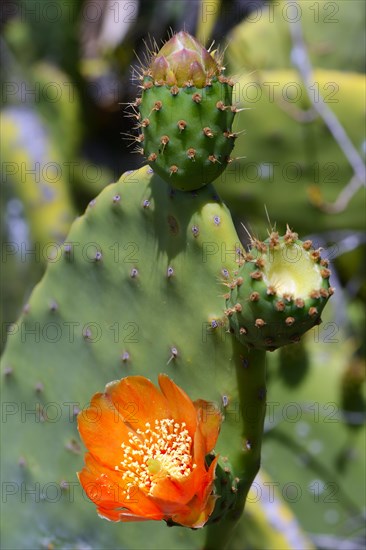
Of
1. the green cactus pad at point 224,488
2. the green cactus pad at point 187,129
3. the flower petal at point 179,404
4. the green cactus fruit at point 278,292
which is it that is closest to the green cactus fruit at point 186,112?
the green cactus pad at point 187,129

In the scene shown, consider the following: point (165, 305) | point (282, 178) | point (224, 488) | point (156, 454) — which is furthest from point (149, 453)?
point (282, 178)

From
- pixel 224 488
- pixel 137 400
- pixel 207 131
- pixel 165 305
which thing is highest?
pixel 207 131

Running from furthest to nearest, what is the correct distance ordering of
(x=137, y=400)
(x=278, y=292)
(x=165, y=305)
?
(x=165, y=305)
(x=137, y=400)
(x=278, y=292)

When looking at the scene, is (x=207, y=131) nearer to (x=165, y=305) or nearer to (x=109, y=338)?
(x=165, y=305)

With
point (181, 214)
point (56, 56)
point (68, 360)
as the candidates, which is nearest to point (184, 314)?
point (181, 214)

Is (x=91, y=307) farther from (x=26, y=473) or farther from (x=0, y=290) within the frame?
(x=0, y=290)

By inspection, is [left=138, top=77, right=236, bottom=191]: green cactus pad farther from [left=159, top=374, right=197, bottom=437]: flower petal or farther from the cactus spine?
[left=159, top=374, right=197, bottom=437]: flower petal

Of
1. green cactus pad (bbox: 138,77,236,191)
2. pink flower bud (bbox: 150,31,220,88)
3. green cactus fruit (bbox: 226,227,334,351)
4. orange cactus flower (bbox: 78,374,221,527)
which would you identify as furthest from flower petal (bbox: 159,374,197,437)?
pink flower bud (bbox: 150,31,220,88)
